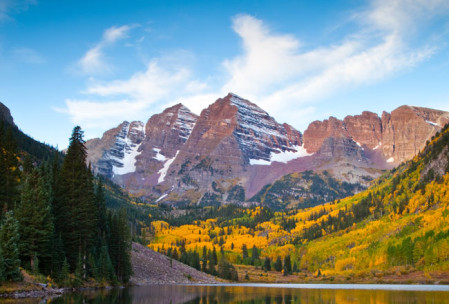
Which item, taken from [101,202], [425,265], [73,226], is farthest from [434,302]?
[425,265]

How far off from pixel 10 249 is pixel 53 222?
20.8m

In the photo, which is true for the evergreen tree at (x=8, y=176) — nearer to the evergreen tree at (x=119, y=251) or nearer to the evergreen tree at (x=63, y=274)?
the evergreen tree at (x=63, y=274)

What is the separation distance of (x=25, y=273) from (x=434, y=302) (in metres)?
58.2

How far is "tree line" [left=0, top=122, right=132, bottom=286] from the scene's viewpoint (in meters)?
69.4

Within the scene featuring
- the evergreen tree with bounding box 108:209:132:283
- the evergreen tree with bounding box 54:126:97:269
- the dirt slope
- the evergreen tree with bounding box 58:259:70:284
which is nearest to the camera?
the evergreen tree with bounding box 58:259:70:284

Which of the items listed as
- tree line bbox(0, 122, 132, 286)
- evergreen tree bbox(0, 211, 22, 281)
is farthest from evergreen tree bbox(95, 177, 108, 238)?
evergreen tree bbox(0, 211, 22, 281)

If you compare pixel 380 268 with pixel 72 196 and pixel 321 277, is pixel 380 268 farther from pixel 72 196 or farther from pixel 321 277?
pixel 72 196

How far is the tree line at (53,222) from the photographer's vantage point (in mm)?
69375

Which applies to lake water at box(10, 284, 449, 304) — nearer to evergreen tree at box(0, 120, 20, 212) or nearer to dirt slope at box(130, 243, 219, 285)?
evergreen tree at box(0, 120, 20, 212)

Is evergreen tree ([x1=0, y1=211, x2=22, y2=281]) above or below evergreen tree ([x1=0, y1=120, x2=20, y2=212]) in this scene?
below

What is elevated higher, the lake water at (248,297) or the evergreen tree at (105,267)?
the evergreen tree at (105,267)

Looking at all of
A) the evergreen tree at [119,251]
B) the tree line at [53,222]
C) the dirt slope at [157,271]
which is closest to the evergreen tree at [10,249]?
the tree line at [53,222]

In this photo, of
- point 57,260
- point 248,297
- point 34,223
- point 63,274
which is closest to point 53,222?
point 57,260

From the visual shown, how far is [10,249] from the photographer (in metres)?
63.2
